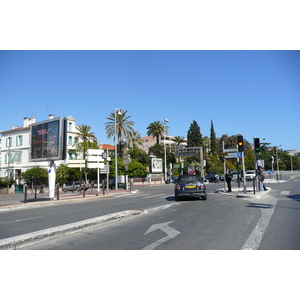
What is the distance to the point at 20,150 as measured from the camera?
171 ft

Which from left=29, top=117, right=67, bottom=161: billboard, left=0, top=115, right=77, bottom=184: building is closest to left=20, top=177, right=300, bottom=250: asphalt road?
left=29, top=117, right=67, bottom=161: billboard

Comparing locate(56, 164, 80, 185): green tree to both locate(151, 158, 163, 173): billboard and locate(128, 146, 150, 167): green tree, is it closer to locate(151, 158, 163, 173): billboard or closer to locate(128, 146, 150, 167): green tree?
locate(151, 158, 163, 173): billboard

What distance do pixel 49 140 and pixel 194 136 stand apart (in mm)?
65595

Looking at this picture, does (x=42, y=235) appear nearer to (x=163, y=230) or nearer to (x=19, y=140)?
(x=163, y=230)

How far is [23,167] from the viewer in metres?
50.8

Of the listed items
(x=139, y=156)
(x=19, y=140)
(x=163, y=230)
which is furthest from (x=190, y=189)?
(x=139, y=156)

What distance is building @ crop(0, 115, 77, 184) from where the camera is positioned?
A: 50.7 m

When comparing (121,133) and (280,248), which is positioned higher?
(121,133)

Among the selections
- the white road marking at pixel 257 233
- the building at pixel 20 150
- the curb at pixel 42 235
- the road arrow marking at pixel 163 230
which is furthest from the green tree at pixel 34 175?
the white road marking at pixel 257 233

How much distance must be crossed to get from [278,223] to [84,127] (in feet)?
153

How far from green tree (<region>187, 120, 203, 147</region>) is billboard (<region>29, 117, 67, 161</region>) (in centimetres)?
6386
